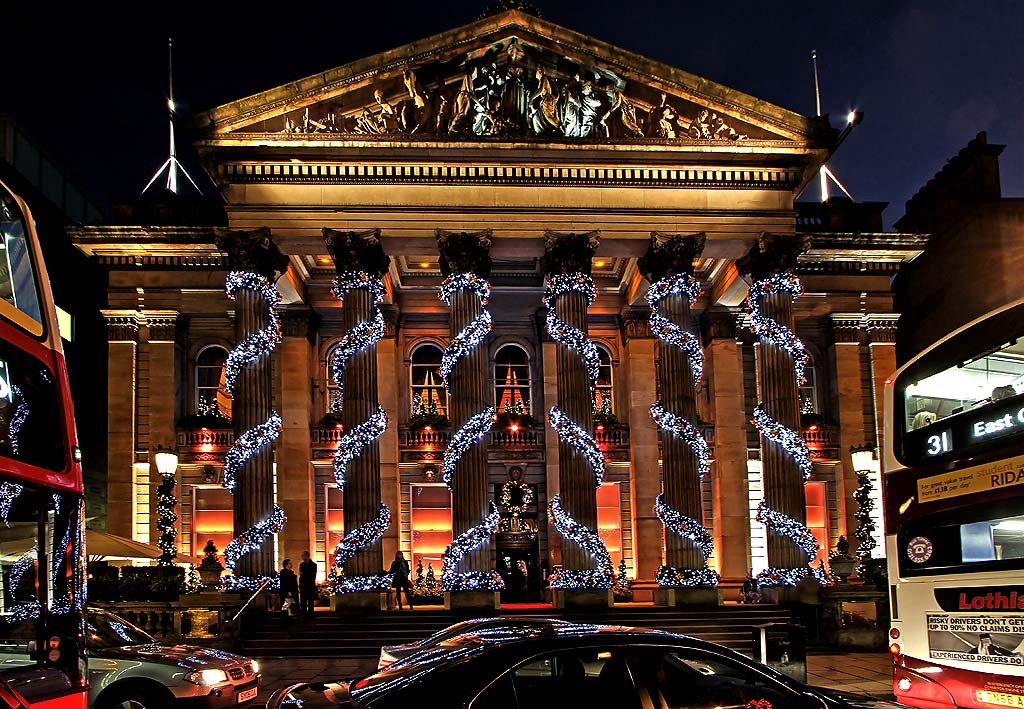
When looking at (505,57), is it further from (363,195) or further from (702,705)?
(702,705)

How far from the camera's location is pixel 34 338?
31.3ft

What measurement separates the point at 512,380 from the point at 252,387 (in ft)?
37.2

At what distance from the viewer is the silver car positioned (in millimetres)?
14031

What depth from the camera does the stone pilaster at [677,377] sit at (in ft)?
100

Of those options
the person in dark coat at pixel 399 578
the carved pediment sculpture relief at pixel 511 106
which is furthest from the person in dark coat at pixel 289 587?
the carved pediment sculpture relief at pixel 511 106

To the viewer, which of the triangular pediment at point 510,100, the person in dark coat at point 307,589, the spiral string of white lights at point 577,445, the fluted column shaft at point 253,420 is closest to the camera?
the person in dark coat at point 307,589

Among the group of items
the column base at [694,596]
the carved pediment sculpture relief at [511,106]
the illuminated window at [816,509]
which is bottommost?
the column base at [694,596]

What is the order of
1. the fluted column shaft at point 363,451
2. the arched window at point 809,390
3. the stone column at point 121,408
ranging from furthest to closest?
the arched window at point 809,390
the stone column at point 121,408
the fluted column shaft at point 363,451

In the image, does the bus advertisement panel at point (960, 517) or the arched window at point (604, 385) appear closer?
the bus advertisement panel at point (960, 517)

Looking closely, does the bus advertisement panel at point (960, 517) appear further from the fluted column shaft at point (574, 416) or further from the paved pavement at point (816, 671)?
the fluted column shaft at point (574, 416)

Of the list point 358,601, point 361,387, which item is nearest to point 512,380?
point 361,387

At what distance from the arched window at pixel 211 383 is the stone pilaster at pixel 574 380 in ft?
44.8

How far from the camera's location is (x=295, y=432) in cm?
3631

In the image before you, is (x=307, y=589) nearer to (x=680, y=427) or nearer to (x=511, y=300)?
(x=680, y=427)
